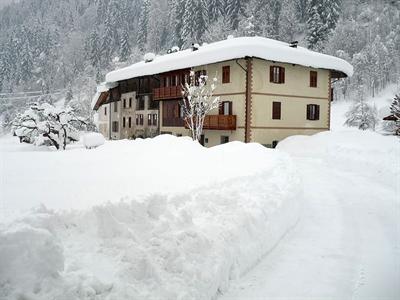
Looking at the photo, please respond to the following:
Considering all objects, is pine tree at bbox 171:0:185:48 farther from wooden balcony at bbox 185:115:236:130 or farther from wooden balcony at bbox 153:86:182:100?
wooden balcony at bbox 185:115:236:130

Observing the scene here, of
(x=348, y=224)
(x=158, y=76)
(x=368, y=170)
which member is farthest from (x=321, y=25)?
(x=348, y=224)

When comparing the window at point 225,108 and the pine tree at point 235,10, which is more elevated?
the pine tree at point 235,10

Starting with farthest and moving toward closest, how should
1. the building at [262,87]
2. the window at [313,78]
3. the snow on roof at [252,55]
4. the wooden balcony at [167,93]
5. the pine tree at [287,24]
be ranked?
1. the pine tree at [287,24]
2. the wooden balcony at [167,93]
3. the window at [313,78]
4. the building at [262,87]
5. the snow on roof at [252,55]

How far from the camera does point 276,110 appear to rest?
1099 inches

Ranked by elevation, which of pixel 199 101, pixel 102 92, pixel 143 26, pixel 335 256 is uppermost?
pixel 143 26

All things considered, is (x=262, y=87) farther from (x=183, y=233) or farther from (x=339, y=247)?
(x=183, y=233)

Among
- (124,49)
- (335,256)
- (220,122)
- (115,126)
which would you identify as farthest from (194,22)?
(335,256)

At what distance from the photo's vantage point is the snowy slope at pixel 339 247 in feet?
19.6

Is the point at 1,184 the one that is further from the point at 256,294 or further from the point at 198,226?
the point at 256,294

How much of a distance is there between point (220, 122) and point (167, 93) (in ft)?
25.5

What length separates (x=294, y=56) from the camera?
2670 cm

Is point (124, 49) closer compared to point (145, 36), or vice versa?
point (145, 36)

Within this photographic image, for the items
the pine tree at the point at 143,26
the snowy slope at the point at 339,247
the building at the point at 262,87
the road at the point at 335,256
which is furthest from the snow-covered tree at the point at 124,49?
the road at the point at 335,256

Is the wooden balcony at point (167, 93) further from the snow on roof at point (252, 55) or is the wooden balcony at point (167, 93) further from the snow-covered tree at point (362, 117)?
the snow-covered tree at point (362, 117)
